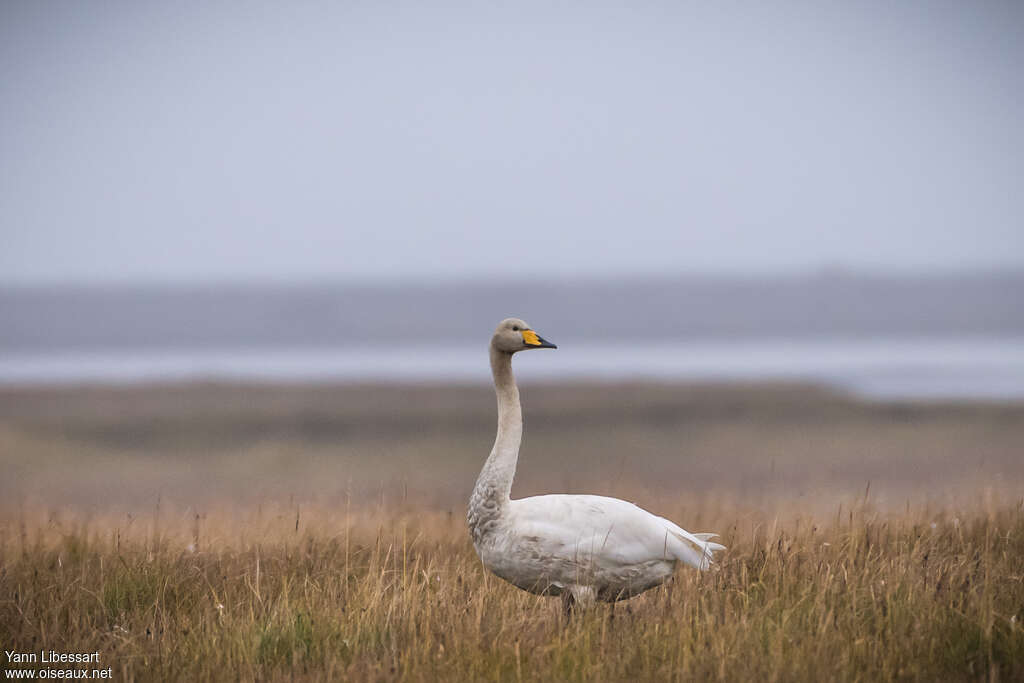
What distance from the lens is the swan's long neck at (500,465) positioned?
726cm

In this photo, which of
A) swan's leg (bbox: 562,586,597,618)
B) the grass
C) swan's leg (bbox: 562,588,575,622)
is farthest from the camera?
swan's leg (bbox: 562,588,575,622)

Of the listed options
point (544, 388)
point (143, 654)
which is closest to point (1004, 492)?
point (143, 654)

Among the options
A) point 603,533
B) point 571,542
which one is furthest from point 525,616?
point 603,533

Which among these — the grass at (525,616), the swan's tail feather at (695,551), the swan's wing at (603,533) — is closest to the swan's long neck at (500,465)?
the swan's wing at (603,533)

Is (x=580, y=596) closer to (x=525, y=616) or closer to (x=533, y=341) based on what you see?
(x=525, y=616)

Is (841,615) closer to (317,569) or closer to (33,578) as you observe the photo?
(317,569)

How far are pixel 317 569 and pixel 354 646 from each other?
2398mm

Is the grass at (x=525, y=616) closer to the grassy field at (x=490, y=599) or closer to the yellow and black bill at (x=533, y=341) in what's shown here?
the grassy field at (x=490, y=599)

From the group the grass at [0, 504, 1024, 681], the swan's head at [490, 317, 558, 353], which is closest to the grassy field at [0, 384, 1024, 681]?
the grass at [0, 504, 1024, 681]

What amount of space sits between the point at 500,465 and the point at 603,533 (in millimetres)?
803

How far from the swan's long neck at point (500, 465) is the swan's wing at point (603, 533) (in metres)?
0.14

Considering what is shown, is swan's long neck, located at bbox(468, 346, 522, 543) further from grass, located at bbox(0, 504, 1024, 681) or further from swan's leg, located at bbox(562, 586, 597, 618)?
swan's leg, located at bbox(562, 586, 597, 618)

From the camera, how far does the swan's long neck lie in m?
7.26

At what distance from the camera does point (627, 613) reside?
6.92m
